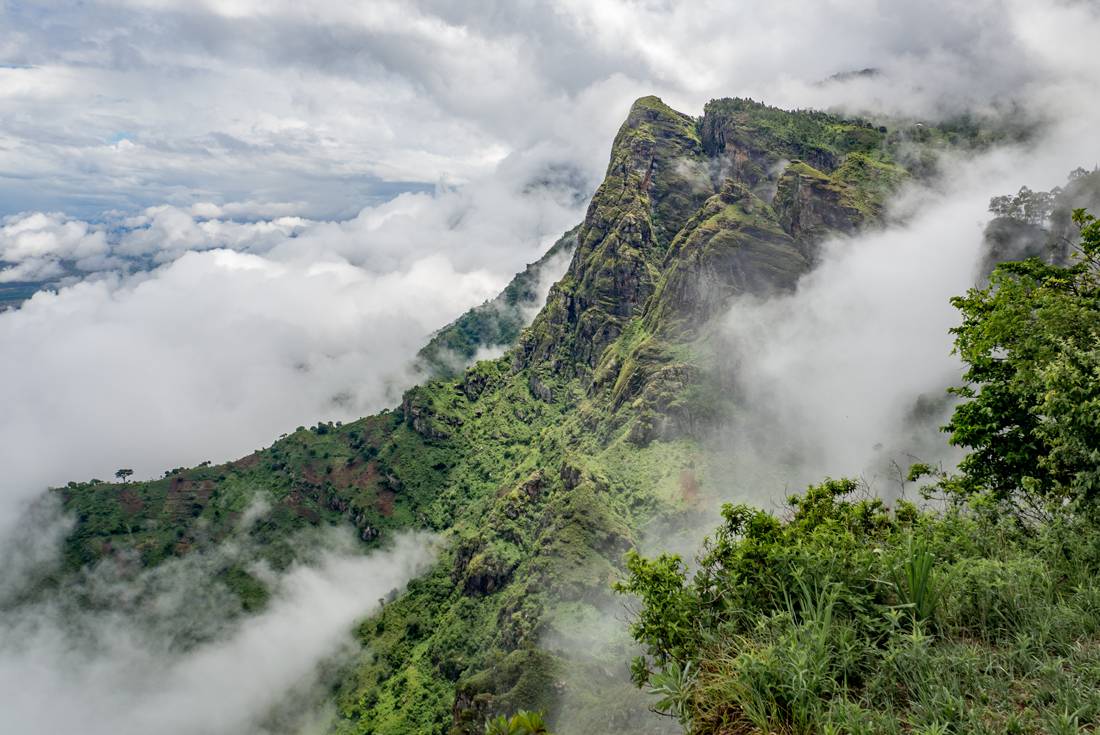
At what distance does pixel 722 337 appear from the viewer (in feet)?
592

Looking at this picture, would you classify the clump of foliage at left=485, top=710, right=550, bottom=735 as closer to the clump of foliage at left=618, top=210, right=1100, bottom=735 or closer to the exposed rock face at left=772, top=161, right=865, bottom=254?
the clump of foliage at left=618, top=210, right=1100, bottom=735

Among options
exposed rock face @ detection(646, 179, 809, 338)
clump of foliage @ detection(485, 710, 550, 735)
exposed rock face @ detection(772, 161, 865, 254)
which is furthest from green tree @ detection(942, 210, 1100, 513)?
exposed rock face @ detection(772, 161, 865, 254)

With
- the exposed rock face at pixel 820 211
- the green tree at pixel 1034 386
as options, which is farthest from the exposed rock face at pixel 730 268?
the green tree at pixel 1034 386

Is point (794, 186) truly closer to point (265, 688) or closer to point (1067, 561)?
point (1067, 561)

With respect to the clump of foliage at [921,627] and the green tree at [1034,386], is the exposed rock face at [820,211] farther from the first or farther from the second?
the clump of foliage at [921,627]

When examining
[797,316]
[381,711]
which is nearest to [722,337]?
[797,316]

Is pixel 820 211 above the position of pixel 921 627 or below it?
above

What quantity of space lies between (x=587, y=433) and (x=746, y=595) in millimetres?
187726

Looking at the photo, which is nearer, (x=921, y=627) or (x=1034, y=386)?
(x=921, y=627)

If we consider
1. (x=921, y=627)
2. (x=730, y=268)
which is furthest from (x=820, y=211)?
(x=921, y=627)

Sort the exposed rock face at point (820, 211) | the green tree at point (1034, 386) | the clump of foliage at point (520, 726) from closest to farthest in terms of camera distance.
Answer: the clump of foliage at point (520, 726)
the green tree at point (1034, 386)
the exposed rock face at point (820, 211)

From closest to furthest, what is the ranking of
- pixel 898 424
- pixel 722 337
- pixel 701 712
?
1. pixel 701 712
2. pixel 898 424
3. pixel 722 337

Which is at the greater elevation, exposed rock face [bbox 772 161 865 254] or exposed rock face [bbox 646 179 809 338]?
exposed rock face [bbox 772 161 865 254]

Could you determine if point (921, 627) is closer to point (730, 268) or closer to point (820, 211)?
point (730, 268)
